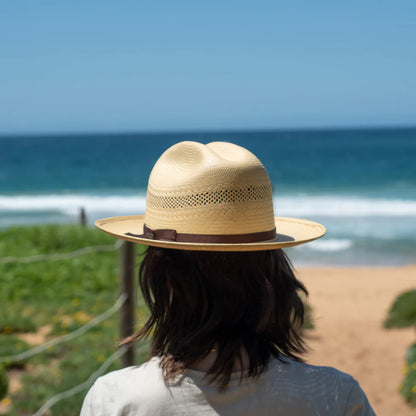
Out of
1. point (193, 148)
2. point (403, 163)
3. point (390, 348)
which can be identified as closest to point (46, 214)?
point (390, 348)

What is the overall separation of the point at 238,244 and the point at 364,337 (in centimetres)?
576

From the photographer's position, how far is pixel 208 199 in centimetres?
145

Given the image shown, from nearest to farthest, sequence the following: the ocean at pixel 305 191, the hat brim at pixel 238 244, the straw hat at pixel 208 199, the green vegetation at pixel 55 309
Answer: the hat brim at pixel 238 244
the straw hat at pixel 208 199
the green vegetation at pixel 55 309
the ocean at pixel 305 191

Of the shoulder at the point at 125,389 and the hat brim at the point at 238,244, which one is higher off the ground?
the hat brim at the point at 238,244

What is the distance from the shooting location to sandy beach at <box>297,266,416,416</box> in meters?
5.09

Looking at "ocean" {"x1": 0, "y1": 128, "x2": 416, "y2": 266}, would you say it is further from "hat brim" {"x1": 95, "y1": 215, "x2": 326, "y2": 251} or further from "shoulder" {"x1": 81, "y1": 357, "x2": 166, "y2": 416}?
"shoulder" {"x1": 81, "y1": 357, "x2": 166, "y2": 416}

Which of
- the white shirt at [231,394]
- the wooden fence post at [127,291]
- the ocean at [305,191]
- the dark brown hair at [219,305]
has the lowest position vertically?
the ocean at [305,191]

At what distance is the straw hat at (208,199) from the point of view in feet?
4.74

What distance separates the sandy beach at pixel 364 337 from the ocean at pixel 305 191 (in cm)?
390

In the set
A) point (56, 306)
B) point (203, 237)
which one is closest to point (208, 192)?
point (203, 237)

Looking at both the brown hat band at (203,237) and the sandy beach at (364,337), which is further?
the sandy beach at (364,337)

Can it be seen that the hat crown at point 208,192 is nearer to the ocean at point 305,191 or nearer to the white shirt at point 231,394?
the white shirt at point 231,394

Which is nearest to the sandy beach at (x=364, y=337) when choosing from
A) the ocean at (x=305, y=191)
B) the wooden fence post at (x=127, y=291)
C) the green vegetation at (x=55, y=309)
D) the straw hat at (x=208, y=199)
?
the wooden fence post at (x=127, y=291)

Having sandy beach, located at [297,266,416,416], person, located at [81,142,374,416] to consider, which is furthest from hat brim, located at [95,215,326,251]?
sandy beach, located at [297,266,416,416]
